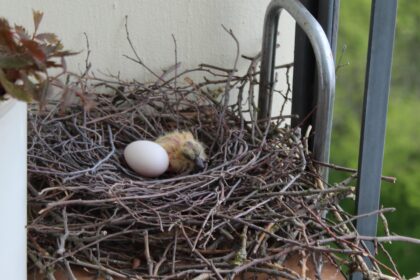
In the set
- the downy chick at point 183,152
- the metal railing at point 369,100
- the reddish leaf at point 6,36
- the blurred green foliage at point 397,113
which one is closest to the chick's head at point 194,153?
the downy chick at point 183,152

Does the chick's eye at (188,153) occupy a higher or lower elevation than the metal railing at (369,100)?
lower

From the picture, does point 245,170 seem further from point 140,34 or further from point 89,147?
point 140,34

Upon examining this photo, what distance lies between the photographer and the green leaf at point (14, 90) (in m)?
0.48

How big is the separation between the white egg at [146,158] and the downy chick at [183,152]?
0.04ft

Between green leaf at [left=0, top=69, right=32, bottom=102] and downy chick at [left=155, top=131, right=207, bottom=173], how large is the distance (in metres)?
0.49

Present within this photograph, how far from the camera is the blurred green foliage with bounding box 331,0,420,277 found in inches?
67.6

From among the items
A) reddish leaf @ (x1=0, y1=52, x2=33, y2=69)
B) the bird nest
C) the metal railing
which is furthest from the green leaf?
the metal railing

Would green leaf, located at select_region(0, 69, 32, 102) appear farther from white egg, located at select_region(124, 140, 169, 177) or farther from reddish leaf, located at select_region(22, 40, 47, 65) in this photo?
white egg, located at select_region(124, 140, 169, 177)

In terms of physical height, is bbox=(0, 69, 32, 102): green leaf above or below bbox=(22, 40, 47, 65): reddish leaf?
below

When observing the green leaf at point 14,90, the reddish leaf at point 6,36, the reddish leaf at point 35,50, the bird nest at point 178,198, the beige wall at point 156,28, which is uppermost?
the beige wall at point 156,28

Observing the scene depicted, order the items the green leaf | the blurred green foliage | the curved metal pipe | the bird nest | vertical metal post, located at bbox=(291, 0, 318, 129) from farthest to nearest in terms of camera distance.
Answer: the blurred green foliage → vertical metal post, located at bbox=(291, 0, 318, 129) → the curved metal pipe → the bird nest → the green leaf

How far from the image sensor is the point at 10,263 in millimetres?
605

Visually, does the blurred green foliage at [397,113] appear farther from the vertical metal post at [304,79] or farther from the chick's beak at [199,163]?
the chick's beak at [199,163]

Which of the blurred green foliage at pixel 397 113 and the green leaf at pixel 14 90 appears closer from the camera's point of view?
the green leaf at pixel 14 90
